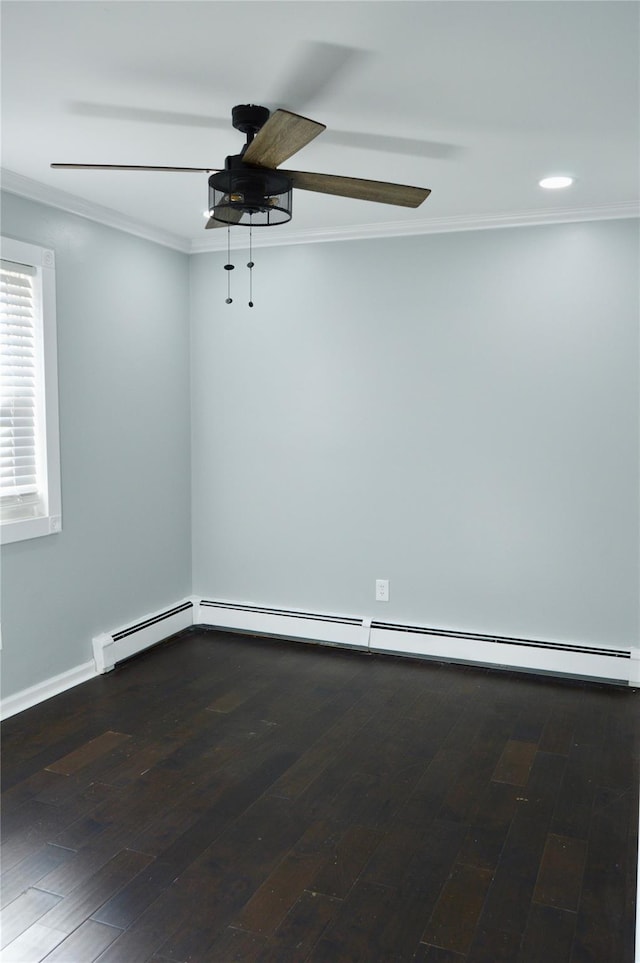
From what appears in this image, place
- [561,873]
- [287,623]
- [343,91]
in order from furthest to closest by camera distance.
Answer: [287,623], [343,91], [561,873]

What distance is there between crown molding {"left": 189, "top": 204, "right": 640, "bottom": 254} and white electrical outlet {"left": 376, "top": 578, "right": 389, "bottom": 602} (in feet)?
6.41

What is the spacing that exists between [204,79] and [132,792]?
248cm

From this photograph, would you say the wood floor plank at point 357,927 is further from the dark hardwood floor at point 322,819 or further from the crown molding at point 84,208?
the crown molding at point 84,208

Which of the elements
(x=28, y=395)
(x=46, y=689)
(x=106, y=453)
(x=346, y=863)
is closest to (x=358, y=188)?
(x=28, y=395)

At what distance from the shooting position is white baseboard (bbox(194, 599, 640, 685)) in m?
3.94

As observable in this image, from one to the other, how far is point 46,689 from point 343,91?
2.94m

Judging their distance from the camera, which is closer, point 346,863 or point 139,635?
point 346,863

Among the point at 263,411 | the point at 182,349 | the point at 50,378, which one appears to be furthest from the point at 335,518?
the point at 50,378

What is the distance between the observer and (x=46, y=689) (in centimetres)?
370

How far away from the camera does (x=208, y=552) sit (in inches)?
192

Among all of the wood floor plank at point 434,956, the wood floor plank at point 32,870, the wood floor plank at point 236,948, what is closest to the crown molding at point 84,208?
the wood floor plank at point 32,870

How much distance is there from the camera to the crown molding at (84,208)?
11.2 feet

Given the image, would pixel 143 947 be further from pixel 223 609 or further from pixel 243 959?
pixel 223 609

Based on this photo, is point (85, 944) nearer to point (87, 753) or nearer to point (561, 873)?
point (87, 753)
